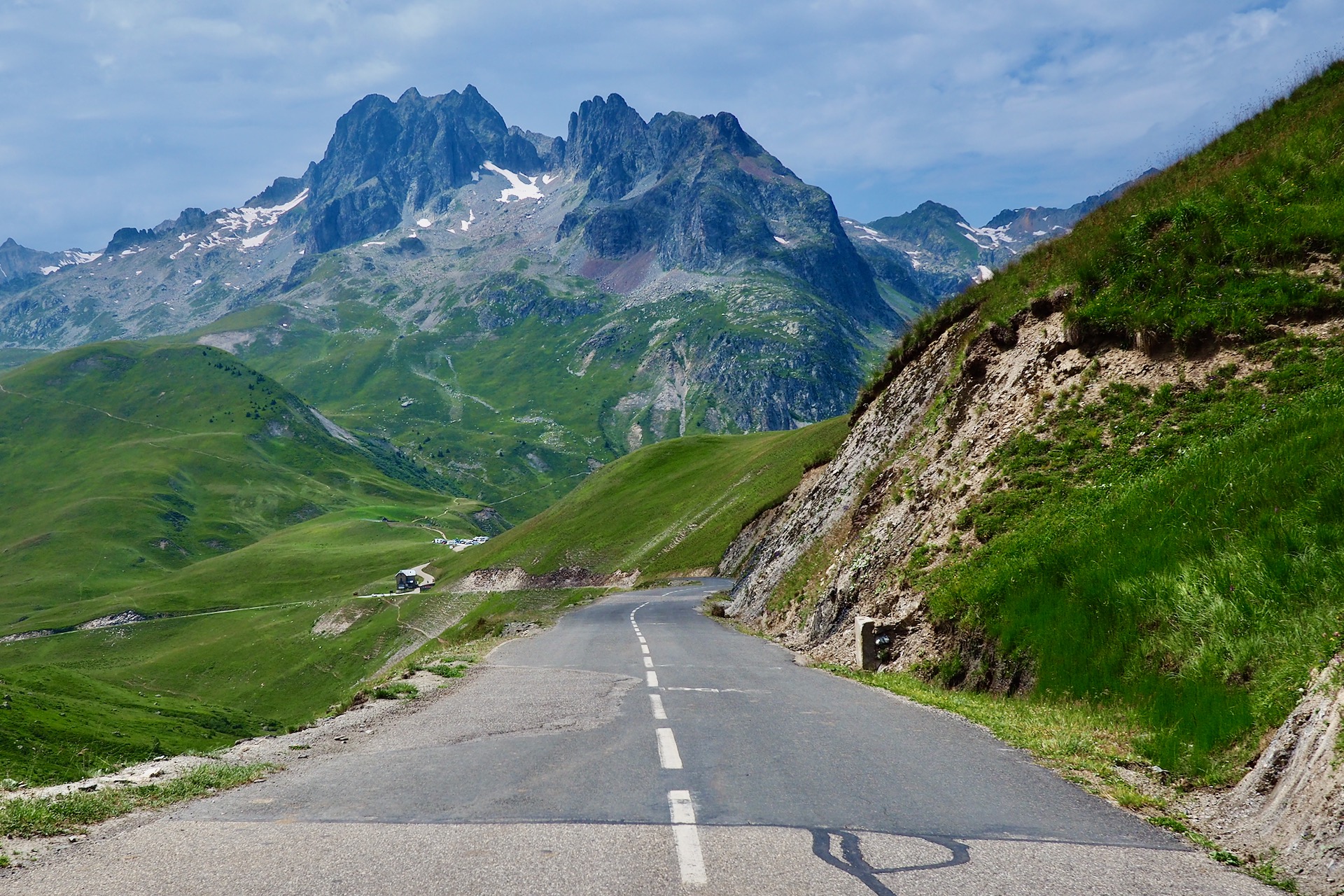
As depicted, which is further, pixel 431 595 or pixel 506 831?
pixel 431 595

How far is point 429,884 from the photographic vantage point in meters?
5.85

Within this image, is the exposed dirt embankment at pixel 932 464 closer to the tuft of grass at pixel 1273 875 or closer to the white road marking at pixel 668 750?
the white road marking at pixel 668 750

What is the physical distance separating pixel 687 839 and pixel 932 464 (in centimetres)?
2015

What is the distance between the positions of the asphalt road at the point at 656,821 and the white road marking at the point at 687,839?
0.07 feet

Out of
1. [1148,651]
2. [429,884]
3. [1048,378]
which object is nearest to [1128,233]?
[1048,378]

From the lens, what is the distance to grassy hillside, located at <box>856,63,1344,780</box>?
1038cm

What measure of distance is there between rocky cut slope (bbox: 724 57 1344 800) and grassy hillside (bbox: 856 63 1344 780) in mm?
50

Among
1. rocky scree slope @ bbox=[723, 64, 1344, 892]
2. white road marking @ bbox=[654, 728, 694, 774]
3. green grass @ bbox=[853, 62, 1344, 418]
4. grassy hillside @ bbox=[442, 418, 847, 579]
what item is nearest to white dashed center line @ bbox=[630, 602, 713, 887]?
white road marking @ bbox=[654, 728, 694, 774]

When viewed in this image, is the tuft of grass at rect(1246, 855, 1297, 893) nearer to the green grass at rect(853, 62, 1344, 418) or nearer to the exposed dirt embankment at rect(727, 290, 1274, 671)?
the exposed dirt embankment at rect(727, 290, 1274, 671)

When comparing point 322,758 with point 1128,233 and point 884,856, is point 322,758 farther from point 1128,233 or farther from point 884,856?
point 1128,233

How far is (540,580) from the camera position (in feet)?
286

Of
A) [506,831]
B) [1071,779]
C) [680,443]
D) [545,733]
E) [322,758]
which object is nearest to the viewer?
[506,831]

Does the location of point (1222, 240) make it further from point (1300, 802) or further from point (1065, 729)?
point (1300, 802)

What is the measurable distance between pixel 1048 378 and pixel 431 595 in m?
82.6
